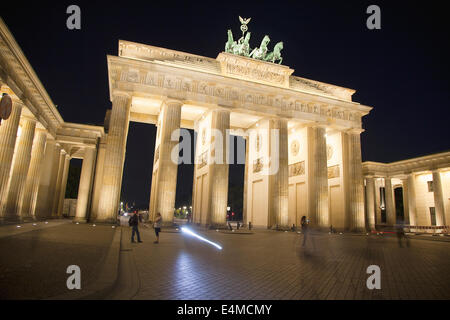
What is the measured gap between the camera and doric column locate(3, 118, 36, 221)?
924 inches

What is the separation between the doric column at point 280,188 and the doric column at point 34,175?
23502 mm

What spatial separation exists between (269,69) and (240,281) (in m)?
28.1

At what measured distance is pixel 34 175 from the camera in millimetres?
27922

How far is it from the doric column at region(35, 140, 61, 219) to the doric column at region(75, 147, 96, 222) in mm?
3488

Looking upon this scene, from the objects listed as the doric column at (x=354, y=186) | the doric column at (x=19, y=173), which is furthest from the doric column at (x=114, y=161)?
the doric column at (x=354, y=186)

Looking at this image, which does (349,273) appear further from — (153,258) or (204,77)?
(204,77)

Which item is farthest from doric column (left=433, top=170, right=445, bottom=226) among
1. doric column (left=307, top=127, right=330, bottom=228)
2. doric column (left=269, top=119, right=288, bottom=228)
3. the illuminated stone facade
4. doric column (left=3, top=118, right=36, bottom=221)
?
doric column (left=3, top=118, right=36, bottom=221)

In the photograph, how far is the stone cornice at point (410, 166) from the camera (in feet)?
123

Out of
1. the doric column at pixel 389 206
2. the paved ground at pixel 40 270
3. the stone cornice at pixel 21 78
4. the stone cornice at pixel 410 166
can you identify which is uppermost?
the stone cornice at pixel 21 78

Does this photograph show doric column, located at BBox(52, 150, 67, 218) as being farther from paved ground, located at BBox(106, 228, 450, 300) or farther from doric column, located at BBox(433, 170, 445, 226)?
doric column, located at BBox(433, 170, 445, 226)

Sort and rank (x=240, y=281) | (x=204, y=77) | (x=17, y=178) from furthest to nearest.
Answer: (x=204, y=77), (x=17, y=178), (x=240, y=281)

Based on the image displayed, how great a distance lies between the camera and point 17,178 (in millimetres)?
23984

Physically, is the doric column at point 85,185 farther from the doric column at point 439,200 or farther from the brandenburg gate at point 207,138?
the doric column at point 439,200
